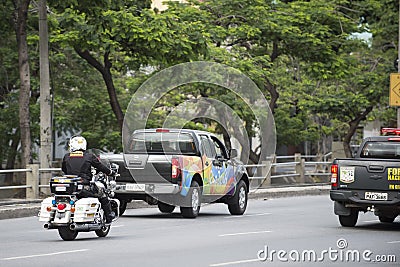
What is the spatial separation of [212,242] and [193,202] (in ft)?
18.5

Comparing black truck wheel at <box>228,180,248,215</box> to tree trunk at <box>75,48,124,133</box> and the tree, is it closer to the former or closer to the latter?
the tree

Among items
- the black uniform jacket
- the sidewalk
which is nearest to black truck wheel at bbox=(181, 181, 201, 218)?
the sidewalk

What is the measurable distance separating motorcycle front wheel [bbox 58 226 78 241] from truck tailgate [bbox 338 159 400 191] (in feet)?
19.7

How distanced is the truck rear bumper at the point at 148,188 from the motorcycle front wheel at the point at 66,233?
483 cm

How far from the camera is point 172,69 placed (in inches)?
1337

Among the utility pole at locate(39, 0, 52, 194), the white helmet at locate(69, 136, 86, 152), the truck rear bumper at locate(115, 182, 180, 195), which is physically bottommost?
the truck rear bumper at locate(115, 182, 180, 195)

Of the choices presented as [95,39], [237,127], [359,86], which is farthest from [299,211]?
[359,86]

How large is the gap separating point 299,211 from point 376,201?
20.6 ft

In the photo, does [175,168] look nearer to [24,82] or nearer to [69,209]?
[69,209]

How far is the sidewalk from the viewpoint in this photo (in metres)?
23.1

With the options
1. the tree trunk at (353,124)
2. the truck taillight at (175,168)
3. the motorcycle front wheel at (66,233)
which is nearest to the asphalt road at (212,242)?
the motorcycle front wheel at (66,233)

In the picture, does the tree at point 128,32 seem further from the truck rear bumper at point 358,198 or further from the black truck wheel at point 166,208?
the truck rear bumper at point 358,198

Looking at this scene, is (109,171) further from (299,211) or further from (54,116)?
(54,116)

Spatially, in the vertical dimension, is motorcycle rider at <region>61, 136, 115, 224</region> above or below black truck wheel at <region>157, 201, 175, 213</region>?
above
